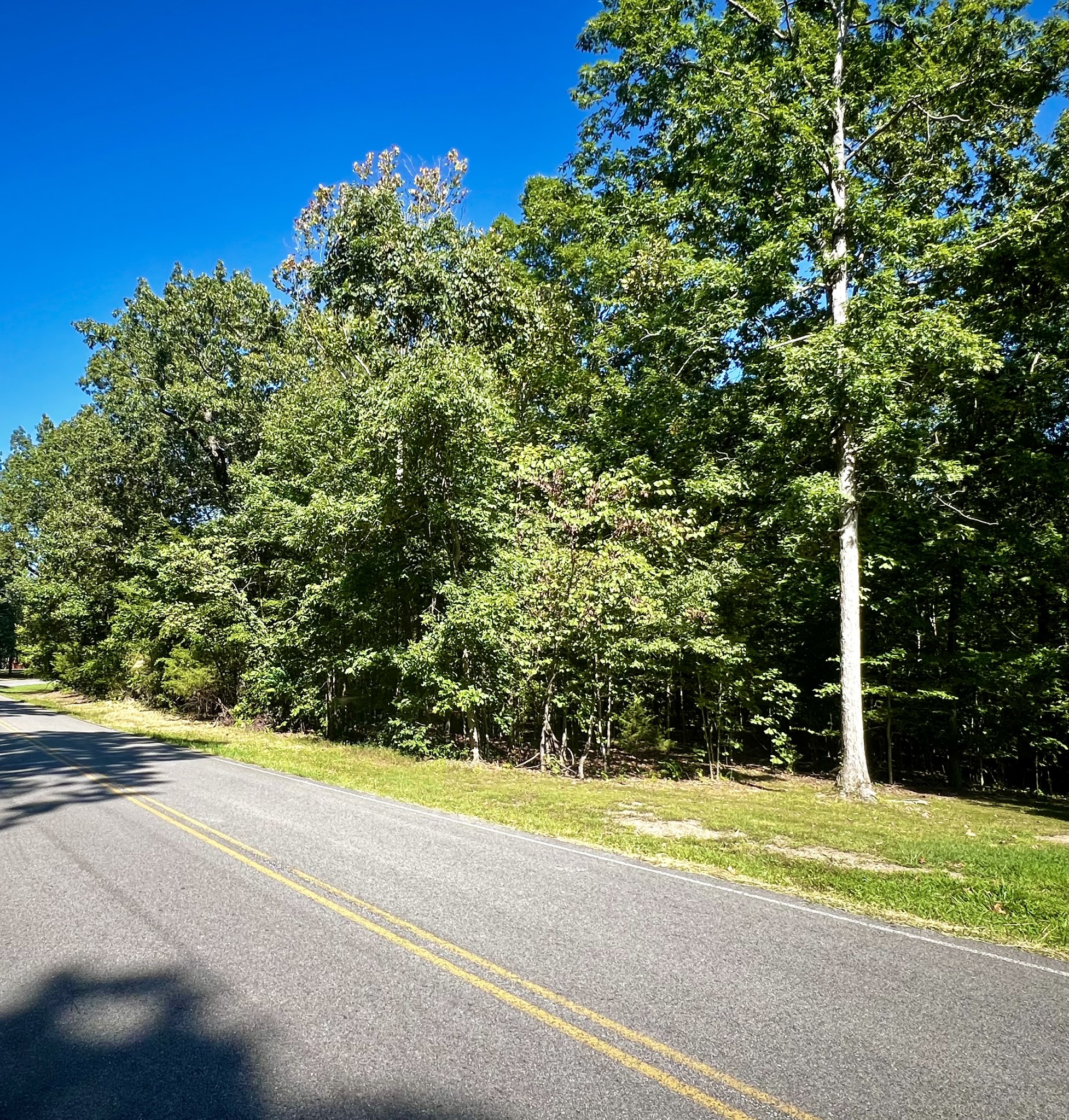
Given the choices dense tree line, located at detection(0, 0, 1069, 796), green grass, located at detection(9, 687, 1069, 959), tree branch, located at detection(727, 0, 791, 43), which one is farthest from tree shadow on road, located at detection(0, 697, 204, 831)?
tree branch, located at detection(727, 0, 791, 43)

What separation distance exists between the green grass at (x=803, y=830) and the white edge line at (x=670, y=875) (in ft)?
0.84

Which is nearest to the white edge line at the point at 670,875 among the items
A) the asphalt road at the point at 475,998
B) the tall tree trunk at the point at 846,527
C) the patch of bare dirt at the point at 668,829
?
the asphalt road at the point at 475,998

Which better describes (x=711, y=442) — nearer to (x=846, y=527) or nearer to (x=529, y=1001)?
(x=846, y=527)

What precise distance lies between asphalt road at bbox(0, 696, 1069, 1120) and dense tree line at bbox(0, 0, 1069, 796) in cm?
809

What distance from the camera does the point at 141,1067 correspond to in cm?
292

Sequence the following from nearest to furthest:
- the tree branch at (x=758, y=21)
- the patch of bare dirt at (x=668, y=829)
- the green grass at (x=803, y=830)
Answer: the green grass at (x=803, y=830) < the patch of bare dirt at (x=668, y=829) < the tree branch at (x=758, y=21)

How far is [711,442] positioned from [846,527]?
5.50 metres

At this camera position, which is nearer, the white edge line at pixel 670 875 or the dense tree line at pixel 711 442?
the white edge line at pixel 670 875

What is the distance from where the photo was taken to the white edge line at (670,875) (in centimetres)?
458

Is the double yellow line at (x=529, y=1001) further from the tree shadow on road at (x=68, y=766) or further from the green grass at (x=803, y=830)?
the tree shadow on road at (x=68, y=766)

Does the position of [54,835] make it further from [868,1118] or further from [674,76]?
[674,76]

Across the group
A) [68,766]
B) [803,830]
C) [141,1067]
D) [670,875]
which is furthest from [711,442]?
[141,1067]

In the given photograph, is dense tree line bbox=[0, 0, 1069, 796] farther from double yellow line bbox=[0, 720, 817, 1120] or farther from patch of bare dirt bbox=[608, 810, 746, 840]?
double yellow line bbox=[0, 720, 817, 1120]

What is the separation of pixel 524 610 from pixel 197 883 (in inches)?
348
